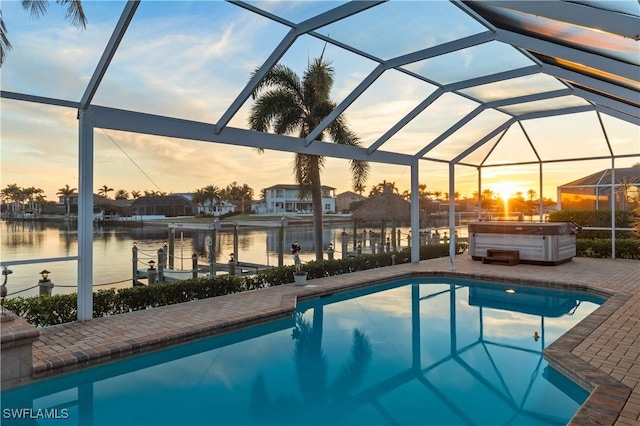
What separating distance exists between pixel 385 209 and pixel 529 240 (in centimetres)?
857

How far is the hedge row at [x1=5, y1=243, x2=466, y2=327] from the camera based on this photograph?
6.30m

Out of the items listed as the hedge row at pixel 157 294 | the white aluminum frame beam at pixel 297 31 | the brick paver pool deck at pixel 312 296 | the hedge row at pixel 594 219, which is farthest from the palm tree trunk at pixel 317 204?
the hedge row at pixel 594 219

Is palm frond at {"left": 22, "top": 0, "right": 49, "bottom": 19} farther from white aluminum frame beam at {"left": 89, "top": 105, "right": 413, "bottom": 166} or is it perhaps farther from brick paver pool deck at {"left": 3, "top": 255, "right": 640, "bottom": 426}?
brick paver pool deck at {"left": 3, "top": 255, "right": 640, "bottom": 426}

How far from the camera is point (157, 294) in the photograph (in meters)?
7.66

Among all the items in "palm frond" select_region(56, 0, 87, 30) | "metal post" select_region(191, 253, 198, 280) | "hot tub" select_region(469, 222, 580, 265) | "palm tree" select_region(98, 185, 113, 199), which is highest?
"palm frond" select_region(56, 0, 87, 30)

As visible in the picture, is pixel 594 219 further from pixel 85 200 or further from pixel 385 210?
pixel 85 200

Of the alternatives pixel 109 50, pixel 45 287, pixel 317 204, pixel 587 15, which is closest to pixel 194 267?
pixel 317 204

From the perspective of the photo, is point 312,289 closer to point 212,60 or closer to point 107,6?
point 212,60

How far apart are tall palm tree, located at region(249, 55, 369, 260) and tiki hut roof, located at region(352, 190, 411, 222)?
7809mm

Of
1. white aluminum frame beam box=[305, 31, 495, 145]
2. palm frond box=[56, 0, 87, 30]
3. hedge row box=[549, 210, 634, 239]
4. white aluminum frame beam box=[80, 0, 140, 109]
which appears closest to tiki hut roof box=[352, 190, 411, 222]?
hedge row box=[549, 210, 634, 239]

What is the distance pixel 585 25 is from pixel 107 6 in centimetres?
520

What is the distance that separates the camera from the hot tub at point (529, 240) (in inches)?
484

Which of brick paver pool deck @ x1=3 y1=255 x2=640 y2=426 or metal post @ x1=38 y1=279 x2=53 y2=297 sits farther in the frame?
metal post @ x1=38 y1=279 x2=53 y2=297

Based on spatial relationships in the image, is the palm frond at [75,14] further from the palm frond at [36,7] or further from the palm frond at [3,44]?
the palm frond at [3,44]
